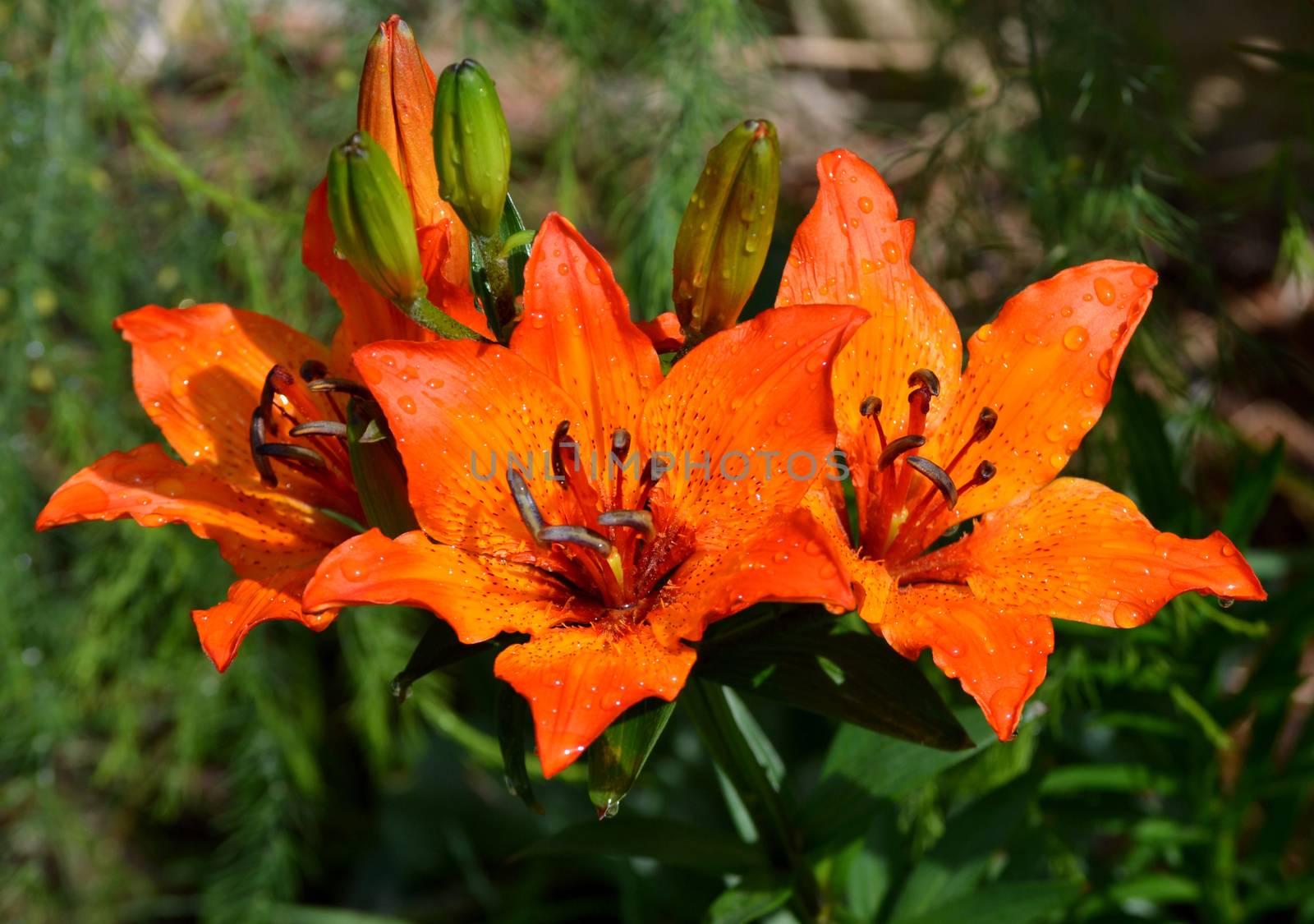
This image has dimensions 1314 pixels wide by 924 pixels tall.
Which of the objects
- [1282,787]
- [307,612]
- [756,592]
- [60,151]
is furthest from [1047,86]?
[60,151]

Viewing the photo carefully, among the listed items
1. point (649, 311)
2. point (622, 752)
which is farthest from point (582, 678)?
point (649, 311)

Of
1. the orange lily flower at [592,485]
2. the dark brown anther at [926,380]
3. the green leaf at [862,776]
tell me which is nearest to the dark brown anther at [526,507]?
the orange lily flower at [592,485]

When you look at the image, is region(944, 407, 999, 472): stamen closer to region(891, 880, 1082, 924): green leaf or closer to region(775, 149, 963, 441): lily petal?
region(775, 149, 963, 441): lily petal

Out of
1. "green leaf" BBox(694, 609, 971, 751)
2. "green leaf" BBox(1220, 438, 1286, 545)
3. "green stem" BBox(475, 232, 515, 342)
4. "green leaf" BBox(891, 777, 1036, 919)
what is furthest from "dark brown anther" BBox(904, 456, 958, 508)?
"green leaf" BBox(1220, 438, 1286, 545)

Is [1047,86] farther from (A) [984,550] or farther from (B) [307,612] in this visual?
(B) [307,612]

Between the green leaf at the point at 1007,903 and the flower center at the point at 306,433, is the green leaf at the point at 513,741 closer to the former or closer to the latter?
the flower center at the point at 306,433

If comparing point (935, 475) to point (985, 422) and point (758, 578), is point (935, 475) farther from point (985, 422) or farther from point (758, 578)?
point (758, 578)
